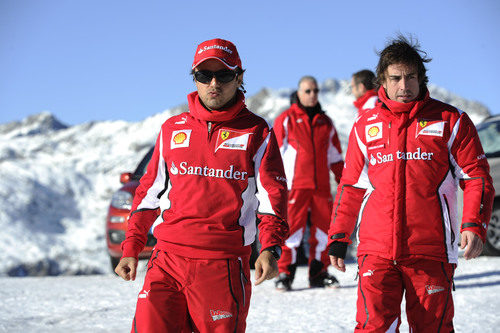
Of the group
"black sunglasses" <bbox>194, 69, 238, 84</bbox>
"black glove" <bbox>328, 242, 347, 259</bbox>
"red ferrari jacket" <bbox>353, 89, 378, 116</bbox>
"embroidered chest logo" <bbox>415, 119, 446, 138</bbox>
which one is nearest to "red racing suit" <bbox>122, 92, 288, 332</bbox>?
"black sunglasses" <bbox>194, 69, 238, 84</bbox>

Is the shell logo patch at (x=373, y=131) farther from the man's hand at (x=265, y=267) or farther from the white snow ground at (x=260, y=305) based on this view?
the white snow ground at (x=260, y=305)

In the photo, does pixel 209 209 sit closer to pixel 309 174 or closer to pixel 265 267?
pixel 265 267

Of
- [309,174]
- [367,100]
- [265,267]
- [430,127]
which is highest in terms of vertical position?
[367,100]

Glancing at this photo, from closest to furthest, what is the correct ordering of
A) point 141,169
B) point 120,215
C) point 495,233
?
point 120,215 < point 141,169 < point 495,233

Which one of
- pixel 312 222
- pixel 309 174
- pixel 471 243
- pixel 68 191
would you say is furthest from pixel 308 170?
pixel 68 191

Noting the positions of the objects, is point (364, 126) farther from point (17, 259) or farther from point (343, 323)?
point (17, 259)

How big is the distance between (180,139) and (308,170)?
4.10 metres

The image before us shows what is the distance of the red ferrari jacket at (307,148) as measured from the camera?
7.13 meters

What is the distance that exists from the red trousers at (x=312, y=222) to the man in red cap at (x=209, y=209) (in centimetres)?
395

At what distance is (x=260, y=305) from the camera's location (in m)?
6.15

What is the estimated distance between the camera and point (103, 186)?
3694 centimetres

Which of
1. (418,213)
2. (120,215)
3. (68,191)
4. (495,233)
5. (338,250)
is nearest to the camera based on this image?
(418,213)

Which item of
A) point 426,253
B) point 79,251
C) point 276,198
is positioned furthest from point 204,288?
point 79,251

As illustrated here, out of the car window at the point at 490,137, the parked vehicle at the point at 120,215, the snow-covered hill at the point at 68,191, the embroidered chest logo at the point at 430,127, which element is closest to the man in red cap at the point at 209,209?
the embroidered chest logo at the point at 430,127
